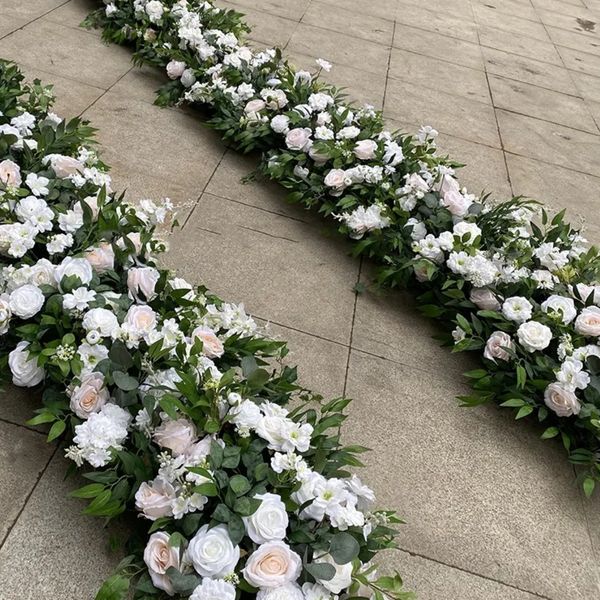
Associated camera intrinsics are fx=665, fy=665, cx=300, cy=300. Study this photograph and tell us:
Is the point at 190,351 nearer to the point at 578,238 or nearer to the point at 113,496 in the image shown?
the point at 113,496

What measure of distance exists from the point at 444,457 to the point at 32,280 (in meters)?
1.78

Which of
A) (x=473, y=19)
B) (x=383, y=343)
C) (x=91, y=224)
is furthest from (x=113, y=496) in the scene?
(x=473, y=19)

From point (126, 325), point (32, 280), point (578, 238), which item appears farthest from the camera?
point (578, 238)

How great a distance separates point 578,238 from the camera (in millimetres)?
3623

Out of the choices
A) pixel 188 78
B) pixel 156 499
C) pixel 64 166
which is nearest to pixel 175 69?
pixel 188 78

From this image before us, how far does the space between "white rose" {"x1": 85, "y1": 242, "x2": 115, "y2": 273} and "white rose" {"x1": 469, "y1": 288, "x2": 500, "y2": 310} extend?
5.74 feet

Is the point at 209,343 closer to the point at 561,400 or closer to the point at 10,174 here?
the point at 10,174

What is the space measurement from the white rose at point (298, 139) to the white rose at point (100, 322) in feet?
6.96

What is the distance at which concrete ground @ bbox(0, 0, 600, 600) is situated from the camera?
2316 millimetres

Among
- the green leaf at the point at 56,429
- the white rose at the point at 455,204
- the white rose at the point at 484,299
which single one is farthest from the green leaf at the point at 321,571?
the white rose at the point at 455,204

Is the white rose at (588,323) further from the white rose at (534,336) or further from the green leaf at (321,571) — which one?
the green leaf at (321,571)

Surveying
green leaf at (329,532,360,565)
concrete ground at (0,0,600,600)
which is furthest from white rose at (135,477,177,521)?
green leaf at (329,532,360,565)

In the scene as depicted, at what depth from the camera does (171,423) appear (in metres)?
2.09

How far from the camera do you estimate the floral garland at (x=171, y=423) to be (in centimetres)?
188
